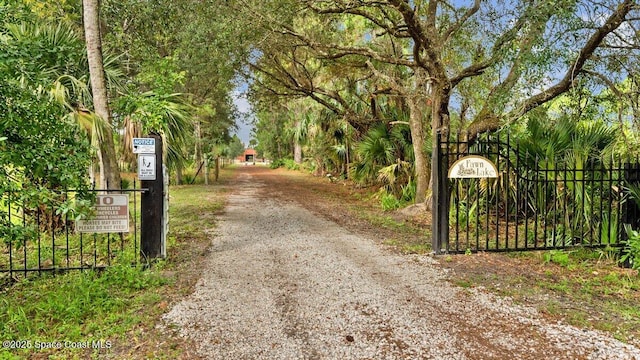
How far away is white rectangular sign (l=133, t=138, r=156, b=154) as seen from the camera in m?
5.31

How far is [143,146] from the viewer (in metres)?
5.33

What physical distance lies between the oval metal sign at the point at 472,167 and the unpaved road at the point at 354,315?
1.34 metres

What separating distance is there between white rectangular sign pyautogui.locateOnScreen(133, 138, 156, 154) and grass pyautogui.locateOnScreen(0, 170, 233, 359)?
1.46 m

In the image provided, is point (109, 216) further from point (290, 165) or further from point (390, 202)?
point (290, 165)

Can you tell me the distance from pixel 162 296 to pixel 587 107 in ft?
24.8

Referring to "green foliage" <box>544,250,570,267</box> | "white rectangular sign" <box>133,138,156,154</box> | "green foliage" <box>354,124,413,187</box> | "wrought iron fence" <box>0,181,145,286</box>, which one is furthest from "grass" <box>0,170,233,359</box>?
"green foliage" <box>354,124,413,187</box>

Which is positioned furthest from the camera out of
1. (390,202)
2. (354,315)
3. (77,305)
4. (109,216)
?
(390,202)

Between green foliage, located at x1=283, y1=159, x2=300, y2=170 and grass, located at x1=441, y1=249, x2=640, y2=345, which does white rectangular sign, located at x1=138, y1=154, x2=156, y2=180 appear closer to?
grass, located at x1=441, y1=249, x2=640, y2=345

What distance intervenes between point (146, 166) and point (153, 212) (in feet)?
2.02

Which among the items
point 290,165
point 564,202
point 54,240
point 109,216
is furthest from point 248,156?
point 564,202

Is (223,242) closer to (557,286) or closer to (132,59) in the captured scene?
(557,286)

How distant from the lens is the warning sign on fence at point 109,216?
16.7 feet

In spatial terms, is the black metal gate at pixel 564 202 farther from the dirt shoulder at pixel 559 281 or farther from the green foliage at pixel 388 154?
the green foliage at pixel 388 154

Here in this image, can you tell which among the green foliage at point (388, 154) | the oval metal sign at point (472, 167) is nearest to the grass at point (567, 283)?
Result: the oval metal sign at point (472, 167)
